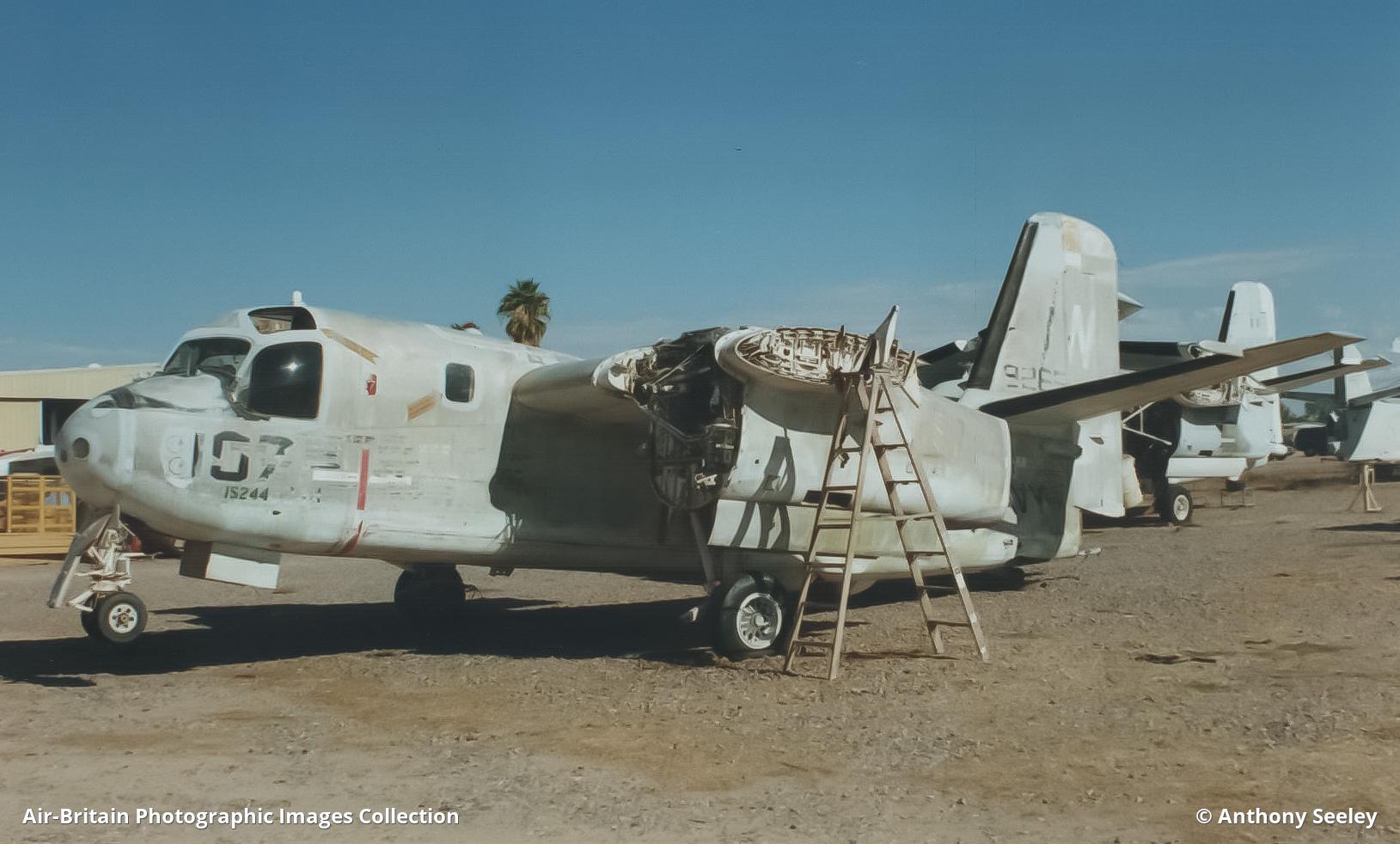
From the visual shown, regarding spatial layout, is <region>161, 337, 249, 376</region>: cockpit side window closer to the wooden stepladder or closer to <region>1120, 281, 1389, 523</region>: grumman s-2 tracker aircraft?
the wooden stepladder

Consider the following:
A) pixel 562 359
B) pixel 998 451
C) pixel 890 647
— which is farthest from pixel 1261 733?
pixel 562 359

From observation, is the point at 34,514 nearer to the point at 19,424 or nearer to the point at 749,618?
the point at 19,424

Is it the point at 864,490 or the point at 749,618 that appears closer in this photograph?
the point at 749,618

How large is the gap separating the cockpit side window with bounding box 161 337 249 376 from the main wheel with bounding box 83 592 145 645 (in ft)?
6.47

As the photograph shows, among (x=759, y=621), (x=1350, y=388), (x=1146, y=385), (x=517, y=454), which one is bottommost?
(x=759, y=621)

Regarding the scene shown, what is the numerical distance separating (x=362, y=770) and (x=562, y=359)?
231 inches

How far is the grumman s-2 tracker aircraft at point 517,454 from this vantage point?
9.25m

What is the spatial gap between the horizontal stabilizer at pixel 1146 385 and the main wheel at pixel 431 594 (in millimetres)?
6515

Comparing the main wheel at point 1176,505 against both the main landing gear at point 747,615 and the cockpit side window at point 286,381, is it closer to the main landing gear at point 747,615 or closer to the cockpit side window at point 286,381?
the main landing gear at point 747,615

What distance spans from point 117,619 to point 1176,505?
2153 cm

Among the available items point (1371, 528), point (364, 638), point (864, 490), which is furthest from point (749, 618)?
point (1371, 528)

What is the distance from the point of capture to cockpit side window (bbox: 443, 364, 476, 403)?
10562 mm

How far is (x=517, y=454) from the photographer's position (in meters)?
10.9

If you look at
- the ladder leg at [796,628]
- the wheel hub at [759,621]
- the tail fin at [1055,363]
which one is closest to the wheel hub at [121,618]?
the wheel hub at [759,621]
